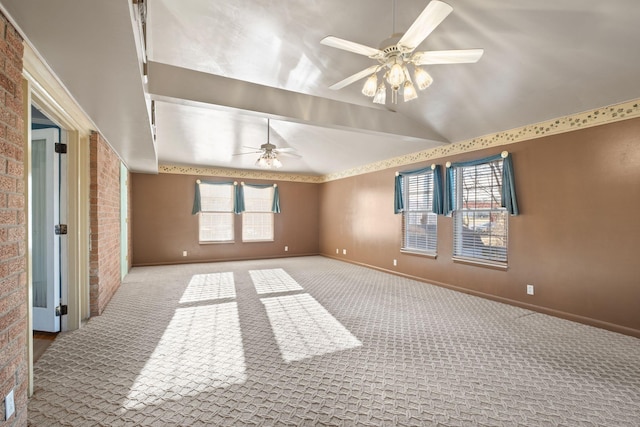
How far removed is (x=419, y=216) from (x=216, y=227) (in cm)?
507

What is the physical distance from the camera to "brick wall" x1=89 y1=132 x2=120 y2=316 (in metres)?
3.48

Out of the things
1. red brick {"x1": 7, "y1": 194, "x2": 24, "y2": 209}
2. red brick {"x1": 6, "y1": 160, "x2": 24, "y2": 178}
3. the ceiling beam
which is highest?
the ceiling beam

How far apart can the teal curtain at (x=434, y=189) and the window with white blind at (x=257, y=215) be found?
3.81 m

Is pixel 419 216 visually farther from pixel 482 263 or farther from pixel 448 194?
pixel 482 263

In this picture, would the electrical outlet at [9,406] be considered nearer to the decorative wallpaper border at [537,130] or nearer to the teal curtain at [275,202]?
the decorative wallpaper border at [537,130]

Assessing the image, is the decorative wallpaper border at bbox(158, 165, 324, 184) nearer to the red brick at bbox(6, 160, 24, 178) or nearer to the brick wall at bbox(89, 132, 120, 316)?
the brick wall at bbox(89, 132, 120, 316)

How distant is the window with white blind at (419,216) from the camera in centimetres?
542

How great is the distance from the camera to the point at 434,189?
5.16 metres

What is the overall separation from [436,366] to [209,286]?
12.8ft

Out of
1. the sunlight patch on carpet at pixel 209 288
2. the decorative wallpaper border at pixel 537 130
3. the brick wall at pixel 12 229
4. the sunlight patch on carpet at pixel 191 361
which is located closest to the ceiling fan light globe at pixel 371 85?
the brick wall at pixel 12 229

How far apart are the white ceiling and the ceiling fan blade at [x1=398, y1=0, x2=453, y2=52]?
0.86 metres

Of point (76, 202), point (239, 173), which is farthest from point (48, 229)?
point (239, 173)

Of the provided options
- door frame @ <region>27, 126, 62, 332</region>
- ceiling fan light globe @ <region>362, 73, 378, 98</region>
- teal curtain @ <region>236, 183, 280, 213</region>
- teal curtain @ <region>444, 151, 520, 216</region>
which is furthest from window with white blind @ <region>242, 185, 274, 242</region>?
ceiling fan light globe @ <region>362, 73, 378, 98</region>

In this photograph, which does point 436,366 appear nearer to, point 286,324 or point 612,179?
point 286,324
